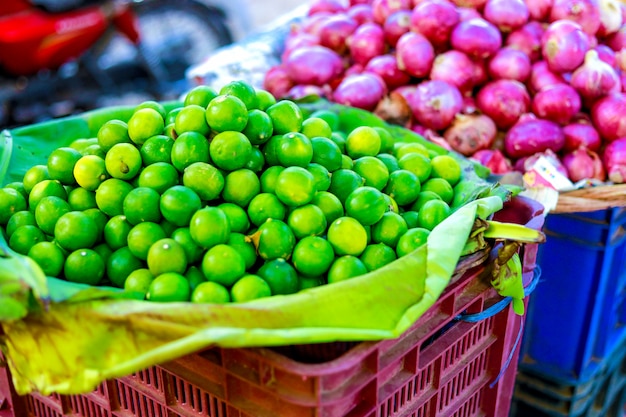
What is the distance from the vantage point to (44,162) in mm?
1735

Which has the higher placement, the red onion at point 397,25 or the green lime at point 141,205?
the red onion at point 397,25

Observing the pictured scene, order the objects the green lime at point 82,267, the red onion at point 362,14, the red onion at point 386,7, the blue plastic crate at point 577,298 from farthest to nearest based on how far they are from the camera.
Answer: the red onion at point 362,14
the red onion at point 386,7
the blue plastic crate at point 577,298
the green lime at point 82,267

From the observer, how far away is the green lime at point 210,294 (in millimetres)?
1052

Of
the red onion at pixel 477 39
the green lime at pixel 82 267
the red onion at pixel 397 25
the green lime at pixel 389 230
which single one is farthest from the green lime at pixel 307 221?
the red onion at pixel 397 25

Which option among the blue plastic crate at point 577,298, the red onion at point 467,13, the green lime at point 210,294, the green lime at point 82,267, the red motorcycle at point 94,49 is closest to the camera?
the green lime at point 210,294

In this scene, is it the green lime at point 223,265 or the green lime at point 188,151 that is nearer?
the green lime at point 223,265

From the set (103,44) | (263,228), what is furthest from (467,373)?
(103,44)

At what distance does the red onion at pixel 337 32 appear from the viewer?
2.53 m

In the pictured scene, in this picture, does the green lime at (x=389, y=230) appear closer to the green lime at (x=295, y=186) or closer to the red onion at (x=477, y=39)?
the green lime at (x=295, y=186)

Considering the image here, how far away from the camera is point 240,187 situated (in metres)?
1.25

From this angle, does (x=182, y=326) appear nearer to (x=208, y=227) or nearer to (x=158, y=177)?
(x=208, y=227)

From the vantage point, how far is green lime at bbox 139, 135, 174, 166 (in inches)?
51.3

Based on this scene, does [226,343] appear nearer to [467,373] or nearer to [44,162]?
[467,373]

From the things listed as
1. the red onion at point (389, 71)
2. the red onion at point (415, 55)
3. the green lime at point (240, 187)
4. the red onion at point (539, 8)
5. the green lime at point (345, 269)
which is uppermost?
the red onion at point (539, 8)
